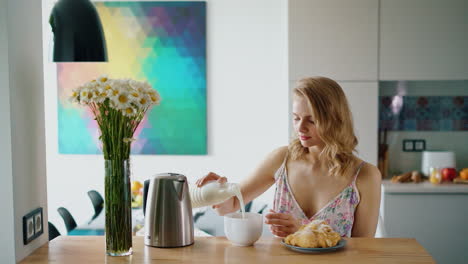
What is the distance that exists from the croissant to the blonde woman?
371mm

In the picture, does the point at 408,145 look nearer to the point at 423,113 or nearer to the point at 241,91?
the point at 423,113

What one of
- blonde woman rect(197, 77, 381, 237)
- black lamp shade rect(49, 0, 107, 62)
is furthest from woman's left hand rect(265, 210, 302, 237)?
black lamp shade rect(49, 0, 107, 62)

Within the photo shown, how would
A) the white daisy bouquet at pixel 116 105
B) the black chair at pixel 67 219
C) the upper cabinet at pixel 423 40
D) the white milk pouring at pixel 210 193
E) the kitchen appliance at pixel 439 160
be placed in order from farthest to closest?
the kitchen appliance at pixel 439 160, the upper cabinet at pixel 423 40, the black chair at pixel 67 219, the white milk pouring at pixel 210 193, the white daisy bouquet at pixel 116 105

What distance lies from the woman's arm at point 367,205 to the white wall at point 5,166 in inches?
47.1

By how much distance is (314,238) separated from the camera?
60.0 inches

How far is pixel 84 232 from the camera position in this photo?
307 centimetres

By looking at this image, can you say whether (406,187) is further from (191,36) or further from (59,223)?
(59,223)

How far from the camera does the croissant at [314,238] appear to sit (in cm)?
152

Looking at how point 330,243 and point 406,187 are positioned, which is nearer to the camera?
point 330,243

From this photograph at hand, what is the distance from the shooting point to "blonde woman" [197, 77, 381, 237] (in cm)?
193

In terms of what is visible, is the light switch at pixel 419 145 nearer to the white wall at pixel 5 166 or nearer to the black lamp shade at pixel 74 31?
the black lamp shade at pixel 74 31

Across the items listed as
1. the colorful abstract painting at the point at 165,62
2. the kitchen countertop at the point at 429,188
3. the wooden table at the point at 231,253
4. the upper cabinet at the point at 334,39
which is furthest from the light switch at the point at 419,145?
the wooden table at the point at 231,253

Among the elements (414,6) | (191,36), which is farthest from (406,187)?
(191,36)

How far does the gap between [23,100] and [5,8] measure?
0.27m
